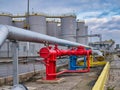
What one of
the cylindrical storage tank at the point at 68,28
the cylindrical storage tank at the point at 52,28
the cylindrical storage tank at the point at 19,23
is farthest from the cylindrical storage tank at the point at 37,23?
the cylindrical storage tank at the point at 68,28

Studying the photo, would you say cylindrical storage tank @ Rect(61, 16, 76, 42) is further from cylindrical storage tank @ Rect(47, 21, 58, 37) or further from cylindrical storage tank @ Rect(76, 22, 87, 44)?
cylindrical storage tank @ Rect(76, 22, 87, 44)

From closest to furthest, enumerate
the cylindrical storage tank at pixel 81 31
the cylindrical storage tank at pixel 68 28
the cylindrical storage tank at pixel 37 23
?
the cylindrical storage tank at pixel 37 23, the cylindrical storage tank at pixel 68 28, the cylindrical storage tank at pixel 81 31

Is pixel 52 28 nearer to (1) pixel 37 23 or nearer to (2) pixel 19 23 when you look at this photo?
(1) pixel 37 23

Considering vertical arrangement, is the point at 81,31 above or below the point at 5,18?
below

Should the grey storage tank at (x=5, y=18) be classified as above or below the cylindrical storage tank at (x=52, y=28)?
above

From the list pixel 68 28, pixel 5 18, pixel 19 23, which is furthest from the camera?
pixel 68 28

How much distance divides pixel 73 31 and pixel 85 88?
3824cm

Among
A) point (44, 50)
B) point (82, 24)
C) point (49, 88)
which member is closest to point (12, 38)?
point (49, 88)

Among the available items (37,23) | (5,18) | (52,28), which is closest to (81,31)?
(52,28)

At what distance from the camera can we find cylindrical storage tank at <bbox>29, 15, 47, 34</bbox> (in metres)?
46.5

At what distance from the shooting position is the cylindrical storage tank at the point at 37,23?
4650 centimetres

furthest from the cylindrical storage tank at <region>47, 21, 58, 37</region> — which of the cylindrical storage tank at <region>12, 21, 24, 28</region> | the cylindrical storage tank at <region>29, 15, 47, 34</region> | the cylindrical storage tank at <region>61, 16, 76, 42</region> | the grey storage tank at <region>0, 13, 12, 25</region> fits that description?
the grey storage tank at <region>0, 13, 12, 25</region>

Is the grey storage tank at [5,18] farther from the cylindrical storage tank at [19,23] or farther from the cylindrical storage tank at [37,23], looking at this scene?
the cylindrical storage tank at [37,23]

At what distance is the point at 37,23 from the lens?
46.8 meters
